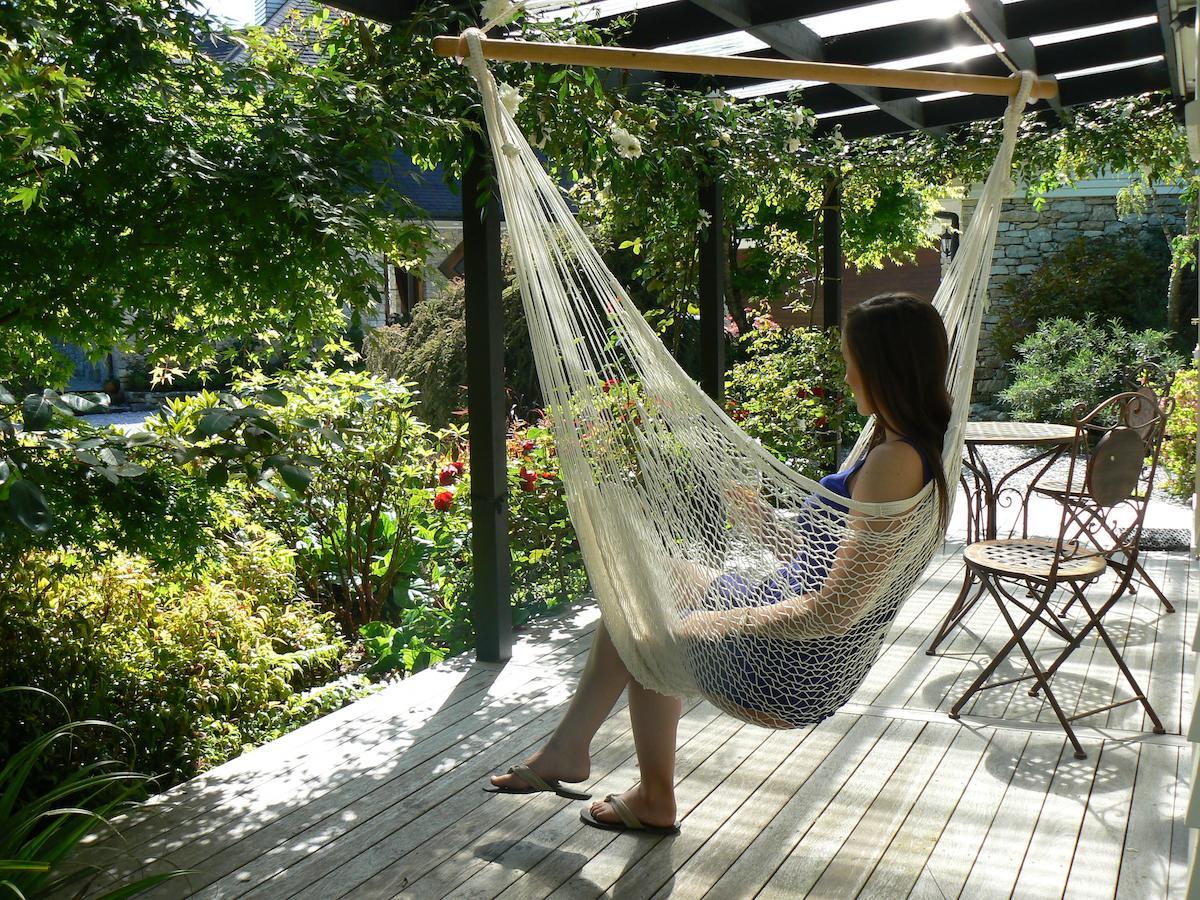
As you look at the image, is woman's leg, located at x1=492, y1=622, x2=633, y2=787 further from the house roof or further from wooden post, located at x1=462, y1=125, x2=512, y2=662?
the house roof

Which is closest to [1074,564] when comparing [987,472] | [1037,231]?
[987,472]

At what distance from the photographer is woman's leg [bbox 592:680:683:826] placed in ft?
6.43

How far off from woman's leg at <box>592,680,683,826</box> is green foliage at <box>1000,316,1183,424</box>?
687cm

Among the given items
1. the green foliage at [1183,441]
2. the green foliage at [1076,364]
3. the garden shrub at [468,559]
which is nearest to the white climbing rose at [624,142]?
the garden shrub at [468,559]

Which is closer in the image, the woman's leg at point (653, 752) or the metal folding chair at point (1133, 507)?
the woman's leg at point (653, 752)

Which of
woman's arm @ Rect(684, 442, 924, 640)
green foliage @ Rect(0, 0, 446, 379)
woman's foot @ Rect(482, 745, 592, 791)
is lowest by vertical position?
woman's foot @ Rect(482, 745, 592, 791)

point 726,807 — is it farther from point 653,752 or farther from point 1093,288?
point 1093,288

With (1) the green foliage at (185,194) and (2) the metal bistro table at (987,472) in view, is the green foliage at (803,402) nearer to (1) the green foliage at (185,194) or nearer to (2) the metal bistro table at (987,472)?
(2) the metal bistro table at (987,472)

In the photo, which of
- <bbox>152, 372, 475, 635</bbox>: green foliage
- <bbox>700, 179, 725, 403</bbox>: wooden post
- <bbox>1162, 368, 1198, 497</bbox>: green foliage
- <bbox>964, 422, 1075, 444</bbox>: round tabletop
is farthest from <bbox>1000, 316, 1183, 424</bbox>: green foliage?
<bbox>152, 372, 475, 635</bbox>: green foliage

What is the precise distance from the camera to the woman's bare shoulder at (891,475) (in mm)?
1742

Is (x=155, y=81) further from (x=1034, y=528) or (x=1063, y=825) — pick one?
(x=1034, y=528)

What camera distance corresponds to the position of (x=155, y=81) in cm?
195

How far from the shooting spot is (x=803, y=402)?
527cm

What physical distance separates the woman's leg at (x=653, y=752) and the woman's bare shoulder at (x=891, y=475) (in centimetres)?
54
